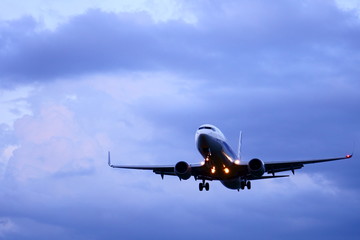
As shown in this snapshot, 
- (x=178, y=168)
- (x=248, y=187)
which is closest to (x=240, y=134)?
(x=248, y=187)

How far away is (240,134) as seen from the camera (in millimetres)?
120562

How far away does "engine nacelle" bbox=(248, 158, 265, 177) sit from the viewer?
3637 inches

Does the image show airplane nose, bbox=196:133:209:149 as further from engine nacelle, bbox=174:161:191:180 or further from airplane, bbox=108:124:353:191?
engine nacelle, bbox=174:161:191:180

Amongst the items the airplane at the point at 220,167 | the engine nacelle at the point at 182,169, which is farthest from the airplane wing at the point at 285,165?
the engine nacelle at the point at 182,169

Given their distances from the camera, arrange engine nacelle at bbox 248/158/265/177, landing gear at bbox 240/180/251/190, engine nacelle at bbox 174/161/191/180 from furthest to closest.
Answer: landing gear at bbox 240/180/251/190 < engine nacelle at bbox 174/161/191/180 < engine nacelle at bbox 248/158/265/177

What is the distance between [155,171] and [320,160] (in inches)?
662

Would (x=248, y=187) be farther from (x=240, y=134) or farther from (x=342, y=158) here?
(x=240, y=134)

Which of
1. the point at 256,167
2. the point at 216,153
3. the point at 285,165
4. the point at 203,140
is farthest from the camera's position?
the point at 285,165

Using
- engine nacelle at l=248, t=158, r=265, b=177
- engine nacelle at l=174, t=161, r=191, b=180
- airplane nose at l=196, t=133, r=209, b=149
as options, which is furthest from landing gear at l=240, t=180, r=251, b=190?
airplane nose at l=196, t=133, r=209, b=149

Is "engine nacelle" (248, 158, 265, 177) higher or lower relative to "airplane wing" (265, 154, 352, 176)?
lower

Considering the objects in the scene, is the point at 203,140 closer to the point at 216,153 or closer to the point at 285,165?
the point at 216,153

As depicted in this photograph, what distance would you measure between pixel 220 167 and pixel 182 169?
3.85 m

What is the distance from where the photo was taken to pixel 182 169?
93.1 m

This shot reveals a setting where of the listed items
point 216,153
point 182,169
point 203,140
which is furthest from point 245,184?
point 203,140
